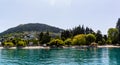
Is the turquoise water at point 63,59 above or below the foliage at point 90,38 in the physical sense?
below

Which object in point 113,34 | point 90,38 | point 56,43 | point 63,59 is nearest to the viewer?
point 63,59

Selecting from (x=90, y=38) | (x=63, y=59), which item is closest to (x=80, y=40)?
(x=90, y=38)

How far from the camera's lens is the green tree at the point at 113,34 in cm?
15500

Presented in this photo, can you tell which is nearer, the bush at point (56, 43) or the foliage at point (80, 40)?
the bush at point (56, 43)

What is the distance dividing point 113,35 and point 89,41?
50.3 ft

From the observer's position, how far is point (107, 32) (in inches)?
6407

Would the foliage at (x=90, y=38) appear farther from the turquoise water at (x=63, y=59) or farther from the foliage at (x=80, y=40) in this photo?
the turquoise water at (x=63, y=59)

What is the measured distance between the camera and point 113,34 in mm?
157875

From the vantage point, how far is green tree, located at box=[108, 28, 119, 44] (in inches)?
6102

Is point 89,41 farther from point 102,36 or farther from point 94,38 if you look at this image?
point 102,36

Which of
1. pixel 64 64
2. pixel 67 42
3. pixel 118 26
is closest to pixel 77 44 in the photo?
pixel 67 42

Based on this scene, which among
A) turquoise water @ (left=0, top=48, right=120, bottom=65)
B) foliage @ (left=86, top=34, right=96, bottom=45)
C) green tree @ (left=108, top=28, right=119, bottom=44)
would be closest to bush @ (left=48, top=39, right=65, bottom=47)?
foliage @ (left=86, top=34, right=96, bottom=45)

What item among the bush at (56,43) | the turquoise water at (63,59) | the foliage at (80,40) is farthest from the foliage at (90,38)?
the turquoise water at (63,59)

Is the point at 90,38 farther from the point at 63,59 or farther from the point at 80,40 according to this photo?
the point at 63,59
